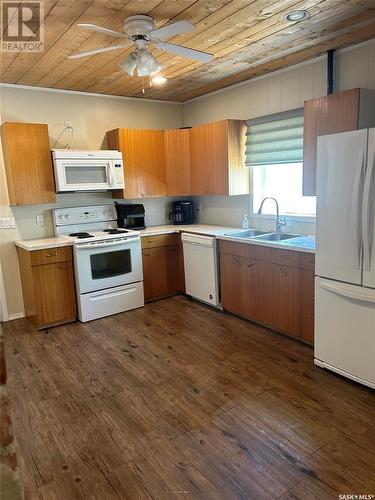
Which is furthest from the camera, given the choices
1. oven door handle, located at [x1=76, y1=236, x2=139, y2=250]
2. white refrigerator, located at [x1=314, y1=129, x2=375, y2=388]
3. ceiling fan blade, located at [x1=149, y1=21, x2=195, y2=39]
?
oven door handle, located at [x1=76, y1=236, x2=139, y2=250]

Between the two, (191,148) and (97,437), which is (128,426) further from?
(191,148)

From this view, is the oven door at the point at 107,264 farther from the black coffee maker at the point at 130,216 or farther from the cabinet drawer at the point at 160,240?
the black coffee maker at the point at 130,216

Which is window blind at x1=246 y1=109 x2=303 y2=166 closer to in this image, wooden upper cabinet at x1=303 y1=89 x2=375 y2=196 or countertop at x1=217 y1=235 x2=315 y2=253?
wooden upper cabinet at x1=303 y1=89 x2=375 y2=196

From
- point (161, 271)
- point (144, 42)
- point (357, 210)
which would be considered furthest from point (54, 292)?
point (357, 210)

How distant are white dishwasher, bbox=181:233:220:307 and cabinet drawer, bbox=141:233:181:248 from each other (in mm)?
189

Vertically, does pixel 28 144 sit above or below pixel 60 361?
above

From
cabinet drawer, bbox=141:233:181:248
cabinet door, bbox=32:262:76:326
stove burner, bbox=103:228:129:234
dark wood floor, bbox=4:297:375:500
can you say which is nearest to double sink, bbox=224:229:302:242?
cabinet drawer, bbox=141:233:181:248

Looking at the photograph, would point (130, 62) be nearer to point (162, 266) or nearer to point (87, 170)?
point (87, 170)

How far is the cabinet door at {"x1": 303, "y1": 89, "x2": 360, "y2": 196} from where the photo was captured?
274 centimetres

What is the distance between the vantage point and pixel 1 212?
12.8 feet

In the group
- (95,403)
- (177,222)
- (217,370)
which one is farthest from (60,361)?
(177,222)

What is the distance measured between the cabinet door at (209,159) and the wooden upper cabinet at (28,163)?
1.73 meters

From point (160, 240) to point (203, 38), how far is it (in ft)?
7.68

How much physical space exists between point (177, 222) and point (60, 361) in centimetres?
256
